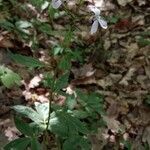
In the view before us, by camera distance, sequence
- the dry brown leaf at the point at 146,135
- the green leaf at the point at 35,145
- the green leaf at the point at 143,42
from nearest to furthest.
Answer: the green leaf at the point at 35,145, the dry brown leaf at the point at 146,135, the green leaf at the point at 143,42

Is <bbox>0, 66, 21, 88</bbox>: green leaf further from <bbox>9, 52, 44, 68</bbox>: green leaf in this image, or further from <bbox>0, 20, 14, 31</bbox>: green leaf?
<bbox>9, 52, 44, 68</bbox>: green leaf

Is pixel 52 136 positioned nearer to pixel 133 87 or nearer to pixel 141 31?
pixel 133 87

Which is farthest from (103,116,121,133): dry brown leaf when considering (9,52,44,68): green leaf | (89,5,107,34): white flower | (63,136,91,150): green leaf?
(89,5,107,34): white flower

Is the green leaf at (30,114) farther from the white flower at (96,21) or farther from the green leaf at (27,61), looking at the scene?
the white flower at (96,21)

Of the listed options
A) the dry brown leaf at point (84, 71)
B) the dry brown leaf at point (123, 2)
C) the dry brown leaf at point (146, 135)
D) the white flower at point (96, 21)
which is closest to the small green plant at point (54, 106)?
the white flower at point (96, 21)

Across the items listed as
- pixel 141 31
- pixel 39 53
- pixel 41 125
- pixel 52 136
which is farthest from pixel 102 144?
pixel 141 31

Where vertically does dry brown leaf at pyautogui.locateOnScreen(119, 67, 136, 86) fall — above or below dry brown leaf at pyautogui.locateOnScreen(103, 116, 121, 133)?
above

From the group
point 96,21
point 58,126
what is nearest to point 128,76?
point 58,126

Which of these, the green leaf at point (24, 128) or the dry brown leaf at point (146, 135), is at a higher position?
the green leaf at point (24, 128)
